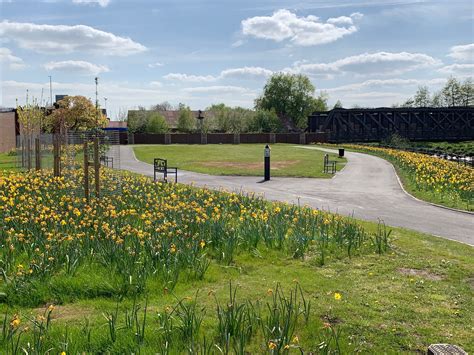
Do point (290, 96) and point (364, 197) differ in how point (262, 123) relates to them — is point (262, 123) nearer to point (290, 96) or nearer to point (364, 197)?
point (290, 96)

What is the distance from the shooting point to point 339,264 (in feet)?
27.3

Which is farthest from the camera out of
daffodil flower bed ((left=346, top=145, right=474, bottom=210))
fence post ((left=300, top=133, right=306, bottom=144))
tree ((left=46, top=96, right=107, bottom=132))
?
fence post ((left=300, top=133, right=306, bottom=144))

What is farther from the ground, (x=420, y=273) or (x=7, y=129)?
(x=7, y=129)

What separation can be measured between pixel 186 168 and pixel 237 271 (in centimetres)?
2307

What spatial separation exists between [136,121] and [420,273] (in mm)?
74661

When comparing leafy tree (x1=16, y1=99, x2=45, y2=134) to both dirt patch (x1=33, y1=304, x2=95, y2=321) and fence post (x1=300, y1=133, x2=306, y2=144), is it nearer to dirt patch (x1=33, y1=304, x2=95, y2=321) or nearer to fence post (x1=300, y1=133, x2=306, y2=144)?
dirt patch (x1=33, y1=304, x2=95, y2=321)

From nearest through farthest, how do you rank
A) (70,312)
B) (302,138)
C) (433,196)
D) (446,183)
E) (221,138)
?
(70,312) → (433,196) → (446,183) → (302,138) → (221,138)

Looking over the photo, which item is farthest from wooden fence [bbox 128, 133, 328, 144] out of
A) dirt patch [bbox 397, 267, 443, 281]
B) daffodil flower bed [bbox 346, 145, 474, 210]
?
dirt patch [bbox 397, 267, 443, 281]

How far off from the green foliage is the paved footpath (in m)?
83.7

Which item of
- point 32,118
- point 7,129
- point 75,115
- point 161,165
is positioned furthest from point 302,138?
point 161,165

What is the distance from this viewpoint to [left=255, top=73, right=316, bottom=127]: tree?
112m

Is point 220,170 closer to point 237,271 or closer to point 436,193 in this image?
point 436,193

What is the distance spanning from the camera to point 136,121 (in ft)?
260

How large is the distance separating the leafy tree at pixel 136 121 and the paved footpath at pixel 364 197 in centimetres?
5258
